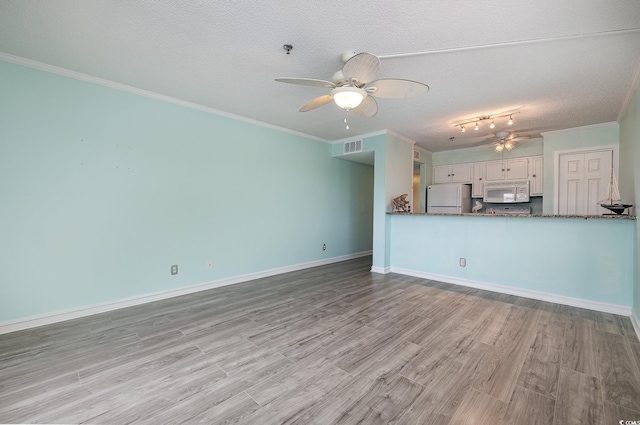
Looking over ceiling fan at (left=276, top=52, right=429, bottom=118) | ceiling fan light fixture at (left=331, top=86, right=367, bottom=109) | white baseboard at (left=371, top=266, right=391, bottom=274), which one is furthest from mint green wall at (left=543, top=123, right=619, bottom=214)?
ceiling fan light fixture at (left=331, top=86, right=367, bottom=109)

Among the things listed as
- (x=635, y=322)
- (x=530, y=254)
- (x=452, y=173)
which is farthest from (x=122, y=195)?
(x=452, y=173)

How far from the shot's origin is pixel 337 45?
86.4 inches

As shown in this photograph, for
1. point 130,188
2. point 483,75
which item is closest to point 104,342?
point 130,188

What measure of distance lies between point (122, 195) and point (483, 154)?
6.49 metres

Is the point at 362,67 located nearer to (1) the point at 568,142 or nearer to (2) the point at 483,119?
(2) the point at 483,119

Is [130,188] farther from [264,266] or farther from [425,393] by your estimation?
[425,393]

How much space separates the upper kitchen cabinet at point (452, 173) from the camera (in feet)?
19.3

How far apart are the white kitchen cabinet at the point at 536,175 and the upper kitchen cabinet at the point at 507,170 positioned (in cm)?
8

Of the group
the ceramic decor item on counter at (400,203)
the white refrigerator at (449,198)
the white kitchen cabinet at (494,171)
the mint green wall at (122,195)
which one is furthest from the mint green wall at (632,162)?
the mint green wall at (122,195)

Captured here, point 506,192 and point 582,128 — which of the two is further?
point 506,192

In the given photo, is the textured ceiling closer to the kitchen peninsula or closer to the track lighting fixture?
the track lighting fixture

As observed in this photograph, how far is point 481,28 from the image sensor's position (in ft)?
6.50

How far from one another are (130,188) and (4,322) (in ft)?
5.23

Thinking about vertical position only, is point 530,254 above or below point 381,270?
above
